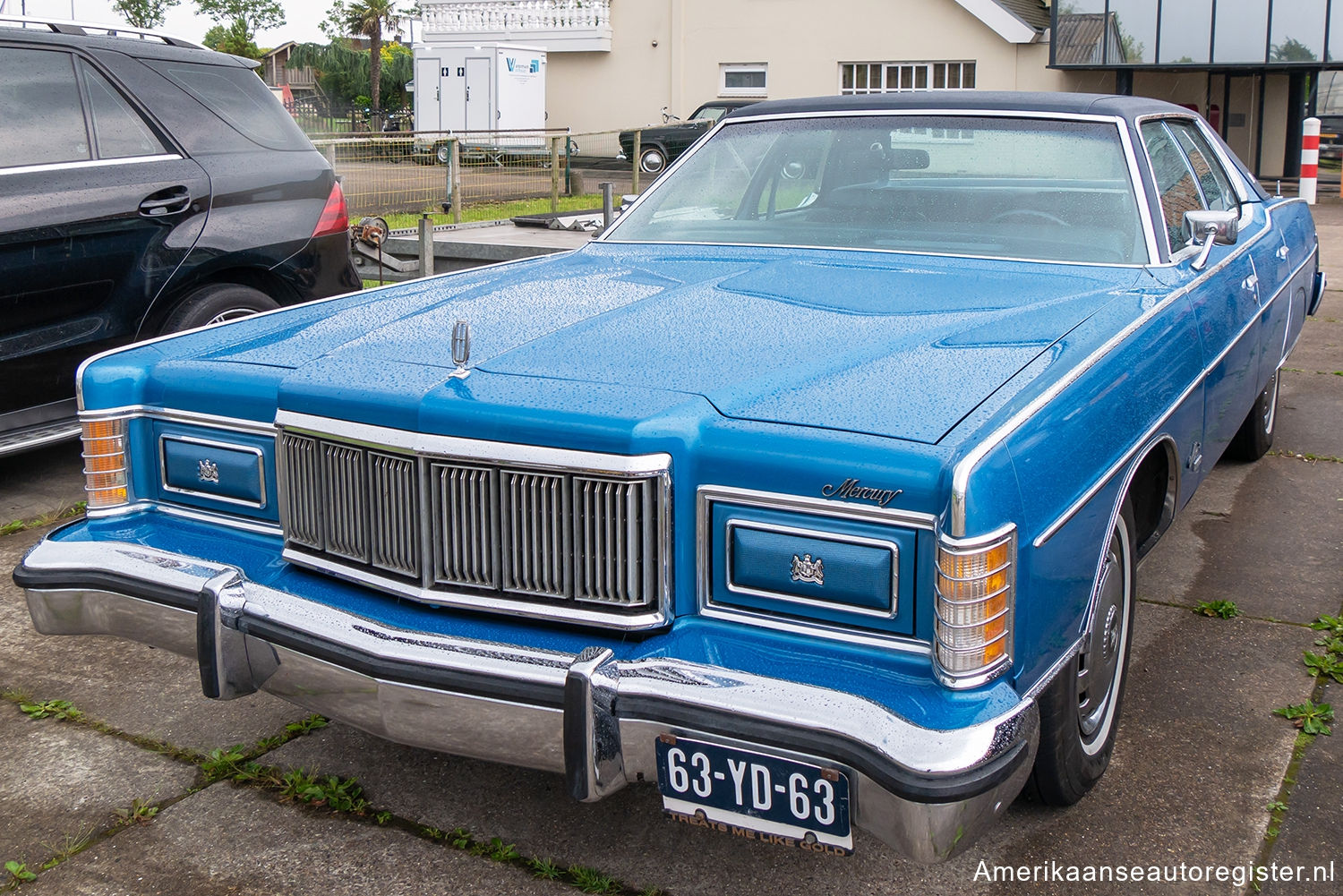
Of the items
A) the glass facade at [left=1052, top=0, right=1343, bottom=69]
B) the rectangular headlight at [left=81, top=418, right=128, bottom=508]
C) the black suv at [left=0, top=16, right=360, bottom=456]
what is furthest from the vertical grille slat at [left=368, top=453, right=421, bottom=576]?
the glass facade at [left=1052, top=0, right=1343, bottom=69]

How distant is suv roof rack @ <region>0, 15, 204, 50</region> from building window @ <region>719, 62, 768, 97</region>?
24100 mm

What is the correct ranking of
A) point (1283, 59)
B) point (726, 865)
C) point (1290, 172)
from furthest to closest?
point (1290, 172) → point (1283, 59) → point (726, 865)

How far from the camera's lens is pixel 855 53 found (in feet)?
91.3

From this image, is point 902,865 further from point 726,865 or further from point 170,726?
point 170,726

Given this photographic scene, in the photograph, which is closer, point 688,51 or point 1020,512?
point 1020,512

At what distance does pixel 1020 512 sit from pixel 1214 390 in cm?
180

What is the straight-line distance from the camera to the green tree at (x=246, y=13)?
68.8 metres

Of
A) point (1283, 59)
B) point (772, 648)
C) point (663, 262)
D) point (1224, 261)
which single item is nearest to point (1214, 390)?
point (1224, 261)

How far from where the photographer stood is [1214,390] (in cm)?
374

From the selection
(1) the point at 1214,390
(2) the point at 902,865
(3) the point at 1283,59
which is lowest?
(2) the point at 902,865

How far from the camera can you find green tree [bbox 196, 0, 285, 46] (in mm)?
68750

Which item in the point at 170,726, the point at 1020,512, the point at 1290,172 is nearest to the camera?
the point at 1020,512

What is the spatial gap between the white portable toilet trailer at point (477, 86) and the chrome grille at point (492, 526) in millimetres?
27070

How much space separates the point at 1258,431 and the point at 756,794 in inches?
167
